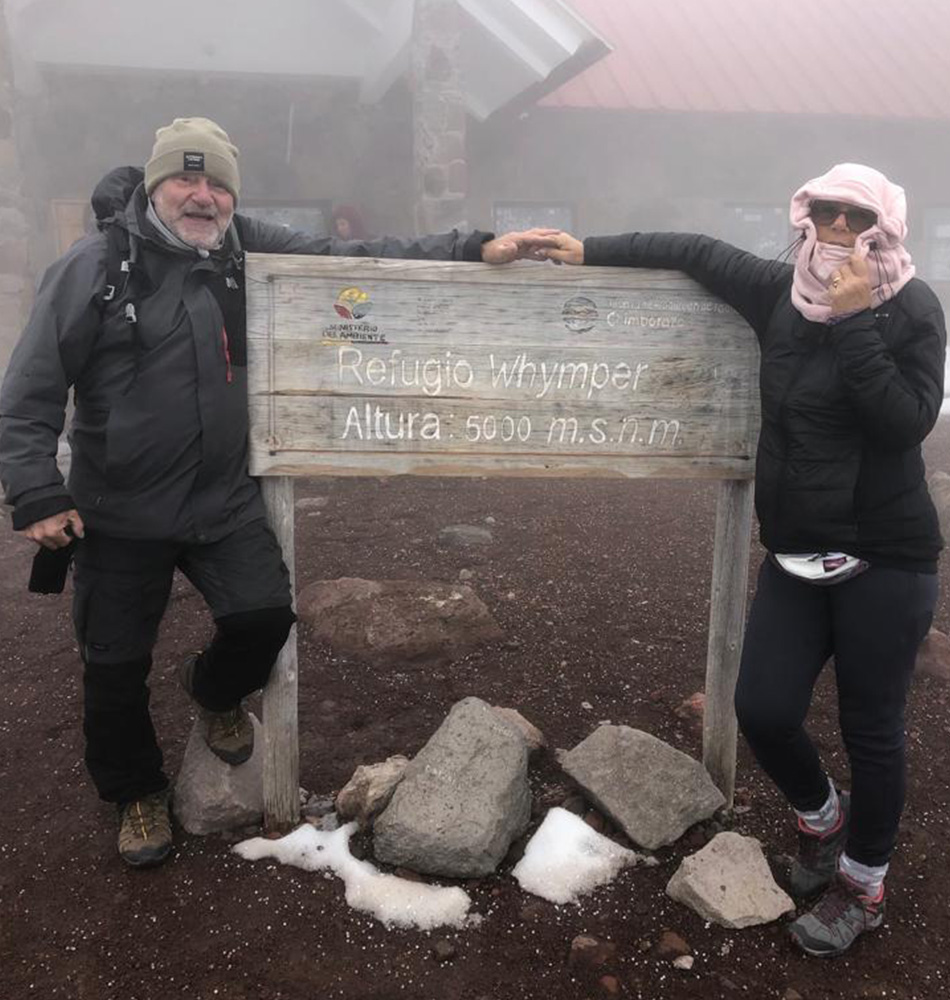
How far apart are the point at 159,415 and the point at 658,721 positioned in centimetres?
230

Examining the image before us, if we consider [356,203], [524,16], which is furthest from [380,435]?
[356,203]

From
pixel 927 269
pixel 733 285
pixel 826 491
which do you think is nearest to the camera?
pixel 826 491

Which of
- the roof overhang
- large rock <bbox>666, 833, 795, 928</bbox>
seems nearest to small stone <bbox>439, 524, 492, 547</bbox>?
large rock <bbox>666, 833, 795, 928</bbox>

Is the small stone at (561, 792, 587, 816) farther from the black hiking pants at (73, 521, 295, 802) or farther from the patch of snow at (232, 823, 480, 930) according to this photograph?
the black hiking pants at (73, 521, 295, 802)

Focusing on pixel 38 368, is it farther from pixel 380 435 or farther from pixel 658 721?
pixel 658 721

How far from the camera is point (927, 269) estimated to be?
1460 cm

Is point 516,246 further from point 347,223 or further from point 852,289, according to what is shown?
point 347,223

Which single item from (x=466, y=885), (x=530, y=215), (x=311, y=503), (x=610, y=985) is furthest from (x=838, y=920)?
(x=530, y=215)

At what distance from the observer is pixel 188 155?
2445mm

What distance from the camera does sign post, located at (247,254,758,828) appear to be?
2.64m

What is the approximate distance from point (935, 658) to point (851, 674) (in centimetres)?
210

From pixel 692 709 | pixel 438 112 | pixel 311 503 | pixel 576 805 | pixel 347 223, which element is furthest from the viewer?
pixel 347 223

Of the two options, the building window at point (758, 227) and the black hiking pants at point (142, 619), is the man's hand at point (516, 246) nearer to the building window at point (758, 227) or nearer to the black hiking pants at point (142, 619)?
the black hiking pants at point (142, 619)

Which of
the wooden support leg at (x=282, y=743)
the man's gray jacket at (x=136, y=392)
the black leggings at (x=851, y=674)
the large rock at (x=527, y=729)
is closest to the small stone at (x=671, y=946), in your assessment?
the black leggings at (x=851, y=674)
